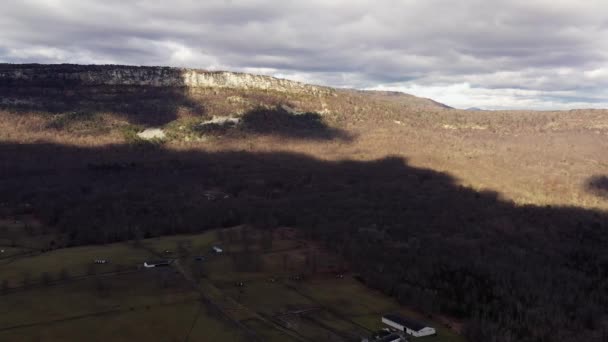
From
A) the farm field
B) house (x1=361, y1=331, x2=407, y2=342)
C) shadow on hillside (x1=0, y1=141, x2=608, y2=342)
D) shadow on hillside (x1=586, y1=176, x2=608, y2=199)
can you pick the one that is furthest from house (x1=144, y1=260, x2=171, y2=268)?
shadow on hillside (x1=586, y1=176, x2=608, y2=199)

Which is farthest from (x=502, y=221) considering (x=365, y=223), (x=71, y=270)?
(x=71, y=270)

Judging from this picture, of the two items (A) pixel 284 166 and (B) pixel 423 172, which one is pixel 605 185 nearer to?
(B) pixel 423 172

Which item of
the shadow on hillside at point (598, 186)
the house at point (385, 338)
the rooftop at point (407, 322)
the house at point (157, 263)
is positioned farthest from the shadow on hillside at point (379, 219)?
the shadow on hillside at point (598, 186)

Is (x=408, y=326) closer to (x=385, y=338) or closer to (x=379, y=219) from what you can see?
(x=385, y=338)

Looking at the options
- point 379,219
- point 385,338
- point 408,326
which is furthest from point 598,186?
point 385,338

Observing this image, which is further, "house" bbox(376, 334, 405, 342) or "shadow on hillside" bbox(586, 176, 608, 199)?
"shadow on hillside" bbox(586, 176, 608, 199)

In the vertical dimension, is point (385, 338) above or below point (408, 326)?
below

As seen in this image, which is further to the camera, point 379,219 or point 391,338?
point 379,219

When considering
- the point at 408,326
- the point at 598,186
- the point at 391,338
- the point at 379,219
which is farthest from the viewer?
the point at 598,186

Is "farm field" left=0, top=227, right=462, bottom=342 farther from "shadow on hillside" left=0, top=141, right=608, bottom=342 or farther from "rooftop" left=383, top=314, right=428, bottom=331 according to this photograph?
"shadow on hillside" left=0, top=141, right=608, bottom=342
